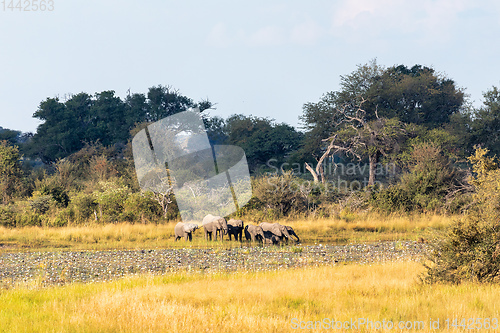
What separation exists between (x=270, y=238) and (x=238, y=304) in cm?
1133

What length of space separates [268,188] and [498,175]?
1238 cm

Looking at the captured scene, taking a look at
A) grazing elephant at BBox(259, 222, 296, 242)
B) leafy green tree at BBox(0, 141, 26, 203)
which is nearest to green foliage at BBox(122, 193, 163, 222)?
grazing elephant at BBox(259, 222, 296, 242)

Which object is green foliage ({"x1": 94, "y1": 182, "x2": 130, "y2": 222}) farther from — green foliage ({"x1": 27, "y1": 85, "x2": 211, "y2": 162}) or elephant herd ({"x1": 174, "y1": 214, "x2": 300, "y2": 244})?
green foliage ({"x1": 27, "y1": 85, "x2": 211, "y2": 162})

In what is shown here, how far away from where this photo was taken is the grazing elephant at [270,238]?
61.3 feet

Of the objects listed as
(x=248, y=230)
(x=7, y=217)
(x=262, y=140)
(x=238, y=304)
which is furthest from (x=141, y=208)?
(x=262, y=140)

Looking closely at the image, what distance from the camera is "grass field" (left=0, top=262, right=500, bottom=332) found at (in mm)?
6719

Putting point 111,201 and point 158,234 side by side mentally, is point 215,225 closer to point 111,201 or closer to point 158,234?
point 158,234

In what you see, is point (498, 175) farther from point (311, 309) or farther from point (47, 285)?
point (47, 285)

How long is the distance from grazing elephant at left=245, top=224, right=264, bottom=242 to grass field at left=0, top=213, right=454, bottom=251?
Result: 149 centimetres

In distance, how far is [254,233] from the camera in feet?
62.9

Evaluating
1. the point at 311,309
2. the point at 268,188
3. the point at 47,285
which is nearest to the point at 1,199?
the point at 268,188

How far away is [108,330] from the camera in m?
6.59

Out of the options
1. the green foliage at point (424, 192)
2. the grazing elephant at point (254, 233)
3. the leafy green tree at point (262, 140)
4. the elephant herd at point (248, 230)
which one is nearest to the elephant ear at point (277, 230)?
the elephant herd at point (248, 230)

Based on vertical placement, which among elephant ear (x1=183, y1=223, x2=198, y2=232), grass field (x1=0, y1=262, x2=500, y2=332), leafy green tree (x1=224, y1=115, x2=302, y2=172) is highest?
leafy green tree (x1=224, y1=115, x2=302, y2=172)
